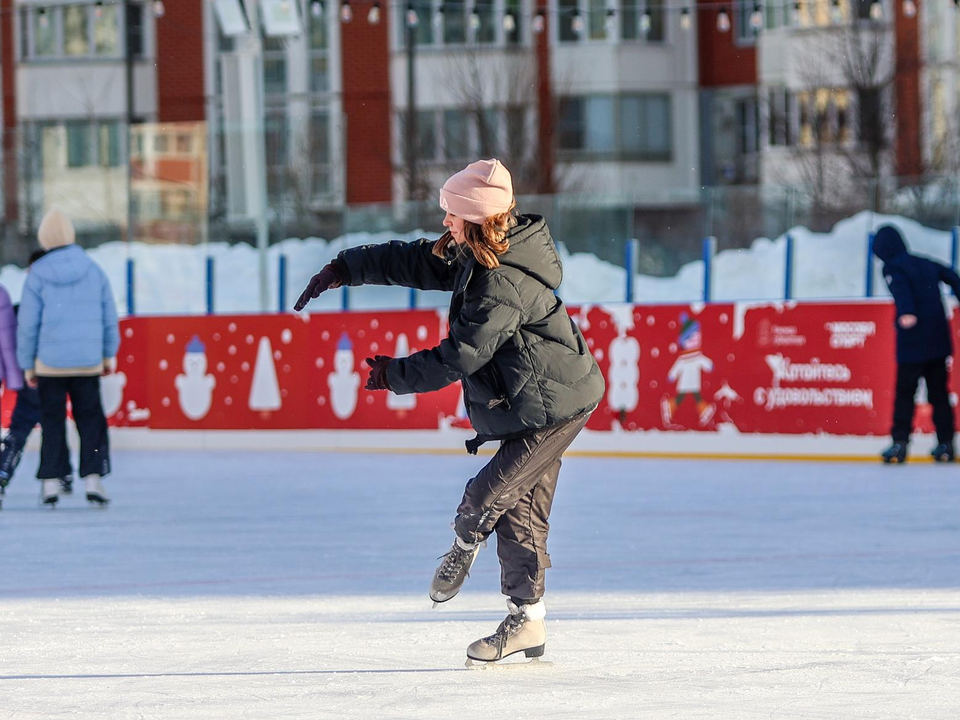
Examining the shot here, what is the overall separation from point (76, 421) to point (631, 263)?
639 cm

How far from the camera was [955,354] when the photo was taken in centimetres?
1103

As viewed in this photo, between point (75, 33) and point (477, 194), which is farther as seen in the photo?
point (75, 33)

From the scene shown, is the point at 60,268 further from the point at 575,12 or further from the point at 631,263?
the point at 575,12

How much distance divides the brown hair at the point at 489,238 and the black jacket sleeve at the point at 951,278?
6864 millimetres

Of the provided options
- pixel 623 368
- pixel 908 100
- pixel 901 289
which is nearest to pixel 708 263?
pixel 623 368

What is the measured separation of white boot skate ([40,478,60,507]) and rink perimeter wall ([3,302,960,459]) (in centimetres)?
428

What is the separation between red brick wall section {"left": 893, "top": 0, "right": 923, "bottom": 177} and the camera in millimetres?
24266

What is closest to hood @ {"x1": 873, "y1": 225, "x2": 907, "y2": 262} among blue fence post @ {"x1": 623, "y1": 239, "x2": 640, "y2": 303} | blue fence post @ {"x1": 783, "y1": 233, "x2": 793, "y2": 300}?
blue fence post @ {"x1": 783, "y1": 233, "x2": 793, "y2": 300}

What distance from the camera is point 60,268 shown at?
8.19 metres

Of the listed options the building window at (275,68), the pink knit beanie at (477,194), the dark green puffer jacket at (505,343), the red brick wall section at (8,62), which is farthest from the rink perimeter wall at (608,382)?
the building window at (275,68)

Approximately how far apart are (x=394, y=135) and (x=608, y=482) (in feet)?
66.4

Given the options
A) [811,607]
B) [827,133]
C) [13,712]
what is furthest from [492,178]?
[827,133]

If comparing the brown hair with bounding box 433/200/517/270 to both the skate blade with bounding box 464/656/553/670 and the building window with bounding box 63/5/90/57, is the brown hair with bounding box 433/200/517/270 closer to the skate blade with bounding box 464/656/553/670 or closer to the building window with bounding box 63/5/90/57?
the skate blade with bounding box 464/656/553/670

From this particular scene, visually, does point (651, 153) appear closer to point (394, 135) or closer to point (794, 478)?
point (394, 135)
